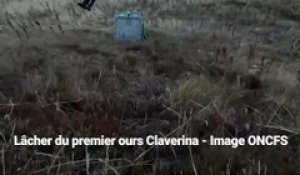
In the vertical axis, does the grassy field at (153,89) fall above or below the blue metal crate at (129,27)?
below

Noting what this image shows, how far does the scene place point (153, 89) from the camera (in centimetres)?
520

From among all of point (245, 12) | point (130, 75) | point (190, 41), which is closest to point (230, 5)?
point (245, 12)

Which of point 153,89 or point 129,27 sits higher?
point 129,27

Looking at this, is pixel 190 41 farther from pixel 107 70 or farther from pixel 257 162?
pixel 257 162

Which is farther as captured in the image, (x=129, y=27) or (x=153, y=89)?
(x=129, y=27)

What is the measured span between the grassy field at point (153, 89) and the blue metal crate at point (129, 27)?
193 millimetres

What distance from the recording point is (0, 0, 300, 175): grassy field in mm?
3939

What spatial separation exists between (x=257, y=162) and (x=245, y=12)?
5.89 meters

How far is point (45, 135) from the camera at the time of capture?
13.9 feet

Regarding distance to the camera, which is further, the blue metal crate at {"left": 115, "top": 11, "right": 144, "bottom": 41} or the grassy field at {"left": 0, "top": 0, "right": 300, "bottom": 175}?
the blue metal crate at {"left": 115, "top": 11, "right": 144, "bottom": 41}

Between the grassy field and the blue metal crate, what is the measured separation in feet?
0.63

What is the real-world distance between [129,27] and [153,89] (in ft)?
7.50

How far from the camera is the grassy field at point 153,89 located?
3.94 m

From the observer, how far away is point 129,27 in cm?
732
